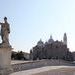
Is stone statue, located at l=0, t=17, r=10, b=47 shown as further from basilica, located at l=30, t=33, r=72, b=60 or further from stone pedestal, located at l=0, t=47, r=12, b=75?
basilica, located at l=30, t=33, r=72, b=60

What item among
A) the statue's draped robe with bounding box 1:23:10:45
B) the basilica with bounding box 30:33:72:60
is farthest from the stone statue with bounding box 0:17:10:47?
the basilica with bounding box 30:33:72:60

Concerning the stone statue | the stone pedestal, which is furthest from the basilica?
the stone statue

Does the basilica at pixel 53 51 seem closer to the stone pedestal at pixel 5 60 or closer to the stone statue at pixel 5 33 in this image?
the stone pedestal at pixel 5 60

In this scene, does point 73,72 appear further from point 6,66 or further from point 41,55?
point 41,55

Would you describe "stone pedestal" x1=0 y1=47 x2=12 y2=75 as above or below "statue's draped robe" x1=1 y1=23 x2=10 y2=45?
below

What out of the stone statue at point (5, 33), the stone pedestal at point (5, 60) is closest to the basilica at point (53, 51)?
the stone pedestal at point (5, 60)

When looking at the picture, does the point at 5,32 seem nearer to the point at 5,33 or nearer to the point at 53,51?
the point at 5,33

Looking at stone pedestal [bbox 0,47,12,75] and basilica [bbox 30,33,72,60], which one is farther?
basilica [bbox 30,33,72,60]

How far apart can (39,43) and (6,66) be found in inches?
3468

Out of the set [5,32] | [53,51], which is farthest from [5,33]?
[53,51]

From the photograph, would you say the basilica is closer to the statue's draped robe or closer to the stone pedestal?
the stone pedestal

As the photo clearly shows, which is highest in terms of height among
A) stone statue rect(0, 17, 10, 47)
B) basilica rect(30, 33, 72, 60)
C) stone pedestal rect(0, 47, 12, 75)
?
basilica rect(30, 33, 72, 60)

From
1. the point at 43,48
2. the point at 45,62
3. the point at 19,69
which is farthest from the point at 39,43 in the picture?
the point at 19,69

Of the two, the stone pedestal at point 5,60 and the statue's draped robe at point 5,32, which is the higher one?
the statue's draped robe at point 5,32
